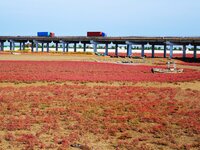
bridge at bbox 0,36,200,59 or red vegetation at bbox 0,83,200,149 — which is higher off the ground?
bridge at bbox 0,36,200,59

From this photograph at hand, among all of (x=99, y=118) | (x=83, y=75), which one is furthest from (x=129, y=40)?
(x=99, y=118)

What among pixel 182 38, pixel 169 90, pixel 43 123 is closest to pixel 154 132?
pixel 43 123

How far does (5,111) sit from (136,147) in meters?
9.24

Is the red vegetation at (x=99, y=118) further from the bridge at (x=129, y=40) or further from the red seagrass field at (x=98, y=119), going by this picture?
the bridge at (x=129, y=40)

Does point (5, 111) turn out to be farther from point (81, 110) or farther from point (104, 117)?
point (104, 117)

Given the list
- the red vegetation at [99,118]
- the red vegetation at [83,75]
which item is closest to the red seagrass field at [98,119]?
the red vegetation at [99,118]

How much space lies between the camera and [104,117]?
1825 centimetres

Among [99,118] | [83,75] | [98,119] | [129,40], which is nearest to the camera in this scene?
[98,119]

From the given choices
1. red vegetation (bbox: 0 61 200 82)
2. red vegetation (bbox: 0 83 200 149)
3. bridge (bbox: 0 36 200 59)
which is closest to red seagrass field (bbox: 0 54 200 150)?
red vegetation (bbox: 0 83 200 149)

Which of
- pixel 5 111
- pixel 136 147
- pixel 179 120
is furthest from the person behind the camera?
pixel 5 111

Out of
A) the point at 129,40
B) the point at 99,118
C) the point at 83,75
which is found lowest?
the point at 83,75

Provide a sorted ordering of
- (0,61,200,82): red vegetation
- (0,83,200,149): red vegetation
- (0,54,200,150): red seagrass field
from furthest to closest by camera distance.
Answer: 1. (0,61,200,82): red vegetation
2. (0,83,200,149): red vegetation
3. (0,54,200,150): red seagrass field

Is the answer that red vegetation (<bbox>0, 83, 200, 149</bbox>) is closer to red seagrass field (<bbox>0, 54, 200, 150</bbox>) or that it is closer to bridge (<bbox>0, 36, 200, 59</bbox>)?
red seagrass field (<bbox>0, 54, 200, 150</bbox>)

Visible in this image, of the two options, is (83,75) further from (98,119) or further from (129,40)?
(129,40)
